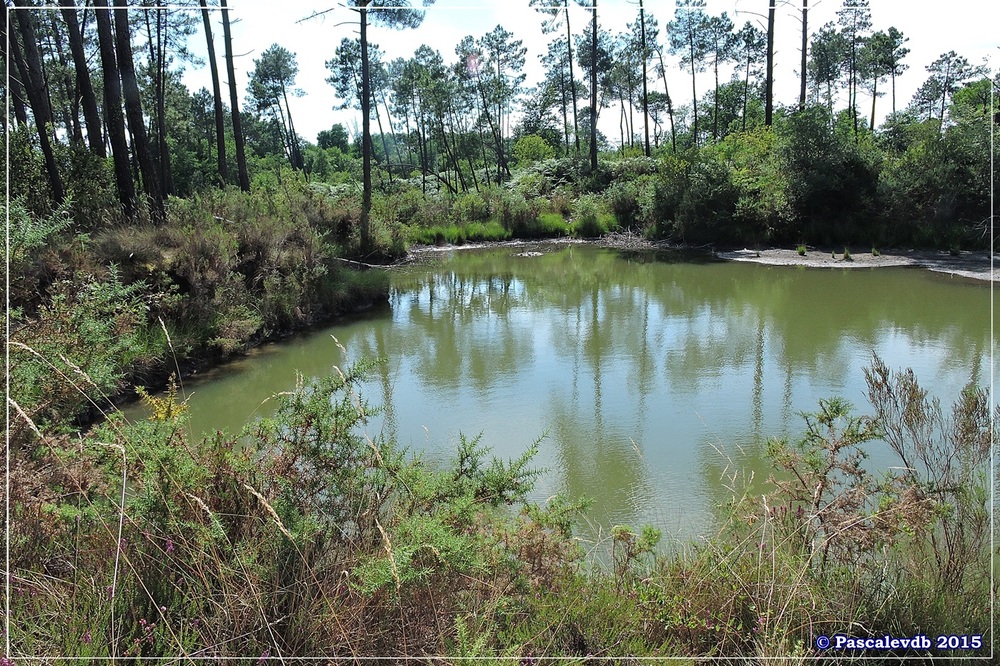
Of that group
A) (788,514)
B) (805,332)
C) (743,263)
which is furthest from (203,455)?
(743,263)

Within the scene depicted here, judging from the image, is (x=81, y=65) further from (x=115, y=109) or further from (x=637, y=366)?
(x=637, y=366)

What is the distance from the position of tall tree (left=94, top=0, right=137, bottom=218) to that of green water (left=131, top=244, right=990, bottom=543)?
3868 millimetres

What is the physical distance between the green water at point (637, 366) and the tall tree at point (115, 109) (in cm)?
387

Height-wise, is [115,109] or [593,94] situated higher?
[593,94]

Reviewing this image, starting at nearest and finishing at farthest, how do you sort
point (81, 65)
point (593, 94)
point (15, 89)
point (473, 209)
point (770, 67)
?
point (81, 65)
point (15, 89)
point (770, 67)
point (473, 209)
point (593, 94)

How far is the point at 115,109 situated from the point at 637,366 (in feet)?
30.3

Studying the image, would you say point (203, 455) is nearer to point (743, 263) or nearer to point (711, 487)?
point (711, 487)

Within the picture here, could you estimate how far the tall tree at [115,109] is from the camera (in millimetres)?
10617

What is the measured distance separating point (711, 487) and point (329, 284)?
9.16 meters

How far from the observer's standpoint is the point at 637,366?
8.90 meters

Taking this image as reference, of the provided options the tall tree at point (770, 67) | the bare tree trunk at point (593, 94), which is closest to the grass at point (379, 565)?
the tall tree at point (770, 67)

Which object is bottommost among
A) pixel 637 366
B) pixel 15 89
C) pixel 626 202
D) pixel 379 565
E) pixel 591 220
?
pixel 637 366

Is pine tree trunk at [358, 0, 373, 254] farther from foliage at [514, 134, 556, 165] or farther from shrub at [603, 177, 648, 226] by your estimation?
foliage at [514, 134, 556, 165]

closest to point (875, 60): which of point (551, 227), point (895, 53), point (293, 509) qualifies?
point (895, 53)
